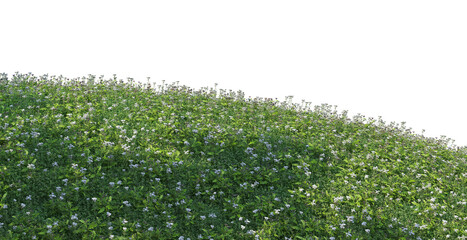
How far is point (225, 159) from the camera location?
392 inches

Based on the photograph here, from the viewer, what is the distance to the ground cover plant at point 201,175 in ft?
25.9

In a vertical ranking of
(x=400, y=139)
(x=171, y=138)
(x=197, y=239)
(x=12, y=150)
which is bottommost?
(x=197, y=239)

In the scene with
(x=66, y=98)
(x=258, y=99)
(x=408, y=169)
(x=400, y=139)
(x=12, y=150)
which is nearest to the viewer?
(x=12, y=150)

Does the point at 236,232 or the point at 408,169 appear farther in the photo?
the point at 408,169

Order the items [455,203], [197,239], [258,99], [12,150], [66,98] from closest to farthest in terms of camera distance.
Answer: [197,239]
[12,150]
[455,203]
[66,98]
[258,99]

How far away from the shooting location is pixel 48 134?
10008 millimetres

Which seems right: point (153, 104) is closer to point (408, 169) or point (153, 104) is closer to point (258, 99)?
point (258, 99)

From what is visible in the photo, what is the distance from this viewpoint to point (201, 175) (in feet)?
29.7

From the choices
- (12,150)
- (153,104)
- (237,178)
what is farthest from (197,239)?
(153,104)

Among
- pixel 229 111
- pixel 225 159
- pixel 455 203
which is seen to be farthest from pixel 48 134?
pixel 455 203

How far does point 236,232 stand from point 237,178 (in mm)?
1638

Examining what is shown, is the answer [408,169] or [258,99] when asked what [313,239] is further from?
[258,99]

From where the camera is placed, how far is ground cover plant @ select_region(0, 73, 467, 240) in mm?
7902

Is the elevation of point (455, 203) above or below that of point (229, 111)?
below
